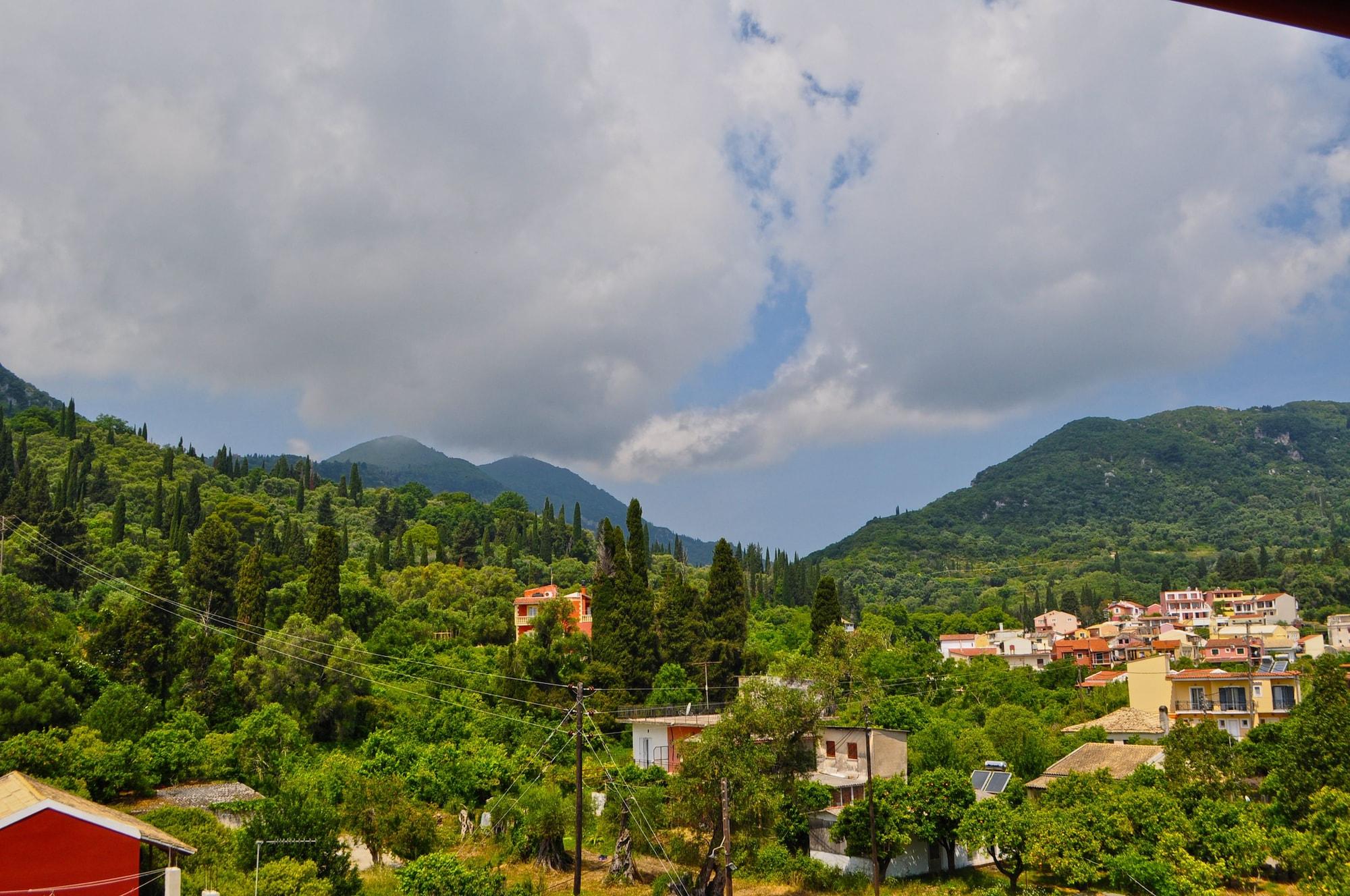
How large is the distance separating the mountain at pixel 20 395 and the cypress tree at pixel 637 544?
483 ft

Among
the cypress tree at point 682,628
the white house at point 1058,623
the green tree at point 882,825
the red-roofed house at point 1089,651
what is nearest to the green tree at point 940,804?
the green tree at point 882,825

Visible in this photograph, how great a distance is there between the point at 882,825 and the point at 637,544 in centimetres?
2113

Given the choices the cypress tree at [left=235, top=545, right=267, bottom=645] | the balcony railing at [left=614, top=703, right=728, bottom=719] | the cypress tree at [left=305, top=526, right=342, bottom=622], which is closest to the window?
the balcony railing at [left=614, top=703, right=728, bottom=719]

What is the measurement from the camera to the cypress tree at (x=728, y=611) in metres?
43.2

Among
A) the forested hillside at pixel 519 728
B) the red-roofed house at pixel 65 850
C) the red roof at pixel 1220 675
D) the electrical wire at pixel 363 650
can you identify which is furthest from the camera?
the red roof at pixel 1220 675

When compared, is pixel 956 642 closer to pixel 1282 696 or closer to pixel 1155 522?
pixel 1282 696

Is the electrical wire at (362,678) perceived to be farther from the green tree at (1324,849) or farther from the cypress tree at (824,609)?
the green tree at (1324,849)

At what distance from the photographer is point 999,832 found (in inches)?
950

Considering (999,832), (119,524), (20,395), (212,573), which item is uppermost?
(20,395)

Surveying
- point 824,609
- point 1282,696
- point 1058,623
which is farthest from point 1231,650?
point 824,609

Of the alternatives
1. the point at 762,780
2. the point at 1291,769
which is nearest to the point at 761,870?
the point at 762,780

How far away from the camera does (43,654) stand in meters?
30.4

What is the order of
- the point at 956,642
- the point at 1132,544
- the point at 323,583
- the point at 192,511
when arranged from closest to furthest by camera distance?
the point at 323,583 → the point at 192,511 → the point at 956,642 → the point at 1132,544

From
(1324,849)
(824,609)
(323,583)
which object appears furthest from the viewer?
(824,609)
